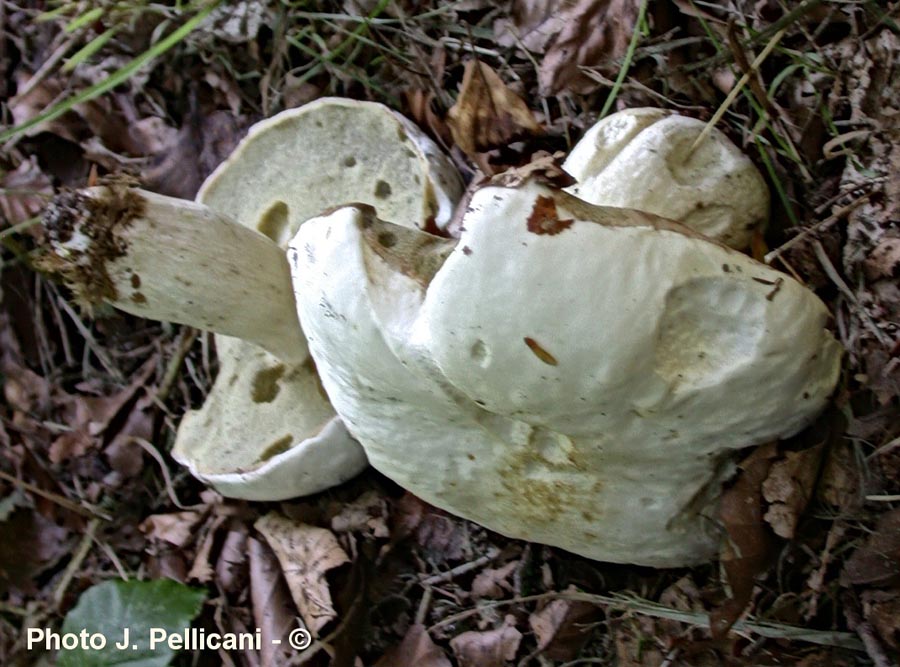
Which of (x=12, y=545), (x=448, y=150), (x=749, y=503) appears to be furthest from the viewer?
(x=12, y=545)

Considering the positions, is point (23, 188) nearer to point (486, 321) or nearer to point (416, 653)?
point (416, 653)

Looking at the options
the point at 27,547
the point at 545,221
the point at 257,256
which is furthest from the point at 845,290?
the point at 27,547

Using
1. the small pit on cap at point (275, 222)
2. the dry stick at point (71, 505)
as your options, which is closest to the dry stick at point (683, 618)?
the small pit on cap at point (275, 222)

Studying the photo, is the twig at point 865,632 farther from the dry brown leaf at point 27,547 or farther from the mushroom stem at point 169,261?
the dry brown leaf at point 27,547

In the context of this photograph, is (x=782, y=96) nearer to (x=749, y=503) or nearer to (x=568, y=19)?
(x=568, y=19)

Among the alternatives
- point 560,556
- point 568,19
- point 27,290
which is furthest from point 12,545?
point 568,19

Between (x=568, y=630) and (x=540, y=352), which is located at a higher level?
(x=540, y=352)
